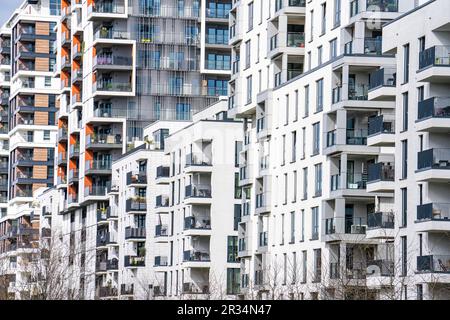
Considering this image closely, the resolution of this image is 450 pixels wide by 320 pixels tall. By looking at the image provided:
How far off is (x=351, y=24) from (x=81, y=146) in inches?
3059

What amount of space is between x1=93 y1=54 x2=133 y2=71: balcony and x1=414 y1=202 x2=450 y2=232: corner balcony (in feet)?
297

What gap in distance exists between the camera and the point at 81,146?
538ft

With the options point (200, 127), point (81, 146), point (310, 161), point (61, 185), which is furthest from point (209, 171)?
point (61, 185)

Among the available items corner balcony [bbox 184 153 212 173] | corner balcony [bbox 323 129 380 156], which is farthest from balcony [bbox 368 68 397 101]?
corner balcony [bbox 184 153 212 173]

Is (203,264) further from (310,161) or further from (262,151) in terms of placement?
(310,161)

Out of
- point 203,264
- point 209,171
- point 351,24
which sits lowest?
point 203,264

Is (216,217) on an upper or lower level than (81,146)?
lower

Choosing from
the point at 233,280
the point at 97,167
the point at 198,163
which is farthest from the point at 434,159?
the point at 97,167

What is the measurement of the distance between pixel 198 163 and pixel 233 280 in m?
11.1

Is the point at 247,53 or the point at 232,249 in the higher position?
the point at 247,53

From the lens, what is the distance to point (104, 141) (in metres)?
160

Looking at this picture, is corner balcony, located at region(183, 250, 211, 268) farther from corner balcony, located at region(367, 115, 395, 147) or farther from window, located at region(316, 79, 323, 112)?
corner balcony, located at region(367, 115, 395, 147)

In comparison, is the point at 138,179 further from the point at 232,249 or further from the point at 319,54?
the point at 319,54

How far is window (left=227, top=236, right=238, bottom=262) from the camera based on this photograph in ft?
402
